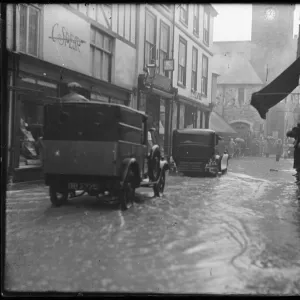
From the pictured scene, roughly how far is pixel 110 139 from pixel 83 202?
5.59 ft

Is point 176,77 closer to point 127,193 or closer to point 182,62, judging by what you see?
point 182,62

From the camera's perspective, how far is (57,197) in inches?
292

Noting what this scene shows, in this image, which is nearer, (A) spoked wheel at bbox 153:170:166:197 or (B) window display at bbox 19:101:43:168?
(B) window display at bbox 19:101:43:168

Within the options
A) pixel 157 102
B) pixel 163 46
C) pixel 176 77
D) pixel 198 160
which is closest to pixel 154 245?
pixel 176 77

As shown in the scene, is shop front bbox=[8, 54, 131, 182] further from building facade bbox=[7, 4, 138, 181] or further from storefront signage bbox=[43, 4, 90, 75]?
storefront signage bbox=[43, 4, 90, 75]

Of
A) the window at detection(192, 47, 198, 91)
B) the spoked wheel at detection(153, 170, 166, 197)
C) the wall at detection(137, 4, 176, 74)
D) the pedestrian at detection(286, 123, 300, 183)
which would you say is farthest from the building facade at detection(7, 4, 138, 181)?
the pedestrian at detection(286, 123, 300, 183)

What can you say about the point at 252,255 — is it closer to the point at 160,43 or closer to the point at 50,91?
the point at 50,91

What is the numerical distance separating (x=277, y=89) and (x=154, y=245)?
9.00 feet

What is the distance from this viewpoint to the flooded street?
12.0 feet

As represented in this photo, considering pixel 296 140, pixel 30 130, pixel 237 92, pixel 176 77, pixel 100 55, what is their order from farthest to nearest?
pixel 296 140, pixel 100 55, pixel 176 77, pixel 237 92, pixel 30 130

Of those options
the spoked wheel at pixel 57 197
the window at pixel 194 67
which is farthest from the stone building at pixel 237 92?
the spoked wheel at pixel 57 197

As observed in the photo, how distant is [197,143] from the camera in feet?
42.9

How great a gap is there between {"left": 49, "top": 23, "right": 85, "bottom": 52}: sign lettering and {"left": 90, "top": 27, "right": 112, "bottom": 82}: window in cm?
59

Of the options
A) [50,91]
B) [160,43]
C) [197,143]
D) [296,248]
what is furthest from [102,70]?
[197,143]
